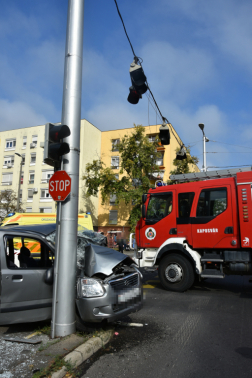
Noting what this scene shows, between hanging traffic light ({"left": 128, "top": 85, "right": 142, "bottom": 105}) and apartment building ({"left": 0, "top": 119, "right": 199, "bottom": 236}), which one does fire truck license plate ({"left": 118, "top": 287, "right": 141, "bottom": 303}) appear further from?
apartment building ({"left": 0, "top": 119, "right": 199, "bottom": 236})

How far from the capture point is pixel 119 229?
39938 millimetres

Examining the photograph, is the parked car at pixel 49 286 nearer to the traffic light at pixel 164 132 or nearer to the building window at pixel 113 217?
the traffic light at pixel 164 132

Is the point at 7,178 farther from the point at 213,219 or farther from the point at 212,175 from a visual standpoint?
the point at 213,219

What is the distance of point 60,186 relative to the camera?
461cm

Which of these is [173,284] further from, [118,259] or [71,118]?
[71,118]

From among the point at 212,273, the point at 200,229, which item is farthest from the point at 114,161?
the point at 212,273

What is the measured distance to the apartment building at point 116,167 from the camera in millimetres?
38719

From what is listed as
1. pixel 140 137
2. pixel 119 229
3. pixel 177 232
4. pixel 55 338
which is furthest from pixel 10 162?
pixel 55 338

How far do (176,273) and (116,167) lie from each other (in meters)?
34.4

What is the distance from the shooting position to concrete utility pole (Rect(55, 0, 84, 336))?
4.34 meters

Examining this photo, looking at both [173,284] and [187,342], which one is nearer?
[187,342]

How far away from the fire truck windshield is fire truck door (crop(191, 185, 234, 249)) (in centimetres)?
84

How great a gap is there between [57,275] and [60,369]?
4.39ft

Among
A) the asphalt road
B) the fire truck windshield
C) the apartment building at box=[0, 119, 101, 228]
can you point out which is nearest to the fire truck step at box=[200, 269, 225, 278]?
the asphalt road
